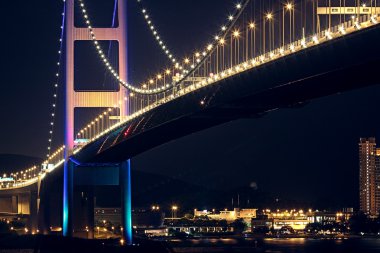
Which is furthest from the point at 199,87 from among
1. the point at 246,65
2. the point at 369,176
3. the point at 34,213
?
the point at 369,176

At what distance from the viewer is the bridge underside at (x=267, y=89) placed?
25562 millimetres

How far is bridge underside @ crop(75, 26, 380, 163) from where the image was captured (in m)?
25.6

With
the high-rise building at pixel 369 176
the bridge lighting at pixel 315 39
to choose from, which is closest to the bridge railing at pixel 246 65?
the bridge lighting at pixel 315 39

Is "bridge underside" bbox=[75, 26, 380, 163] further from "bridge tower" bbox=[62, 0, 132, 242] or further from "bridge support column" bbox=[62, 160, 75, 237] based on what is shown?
"bridge support column" bbox=[62, 160, 75, 237]

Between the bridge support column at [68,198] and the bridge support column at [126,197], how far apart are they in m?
2.97

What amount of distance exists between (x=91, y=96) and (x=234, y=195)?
74.7m

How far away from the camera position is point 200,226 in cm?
8862

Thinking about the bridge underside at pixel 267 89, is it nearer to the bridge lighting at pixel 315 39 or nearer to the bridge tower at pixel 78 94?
the bridge lighting at pixel 315 39

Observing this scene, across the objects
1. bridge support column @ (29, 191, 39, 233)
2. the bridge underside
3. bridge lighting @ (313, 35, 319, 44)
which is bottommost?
bridge support column @ (29, 191, 39, 233)

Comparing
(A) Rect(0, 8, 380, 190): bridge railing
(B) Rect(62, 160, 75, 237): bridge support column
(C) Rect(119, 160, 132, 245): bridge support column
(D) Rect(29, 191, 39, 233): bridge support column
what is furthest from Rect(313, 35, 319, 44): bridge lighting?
(D) Rect(29, 191, 39, 233): bridge support column

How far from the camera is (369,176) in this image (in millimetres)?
117812

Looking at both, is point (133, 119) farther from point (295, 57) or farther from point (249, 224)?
point (249, 224)

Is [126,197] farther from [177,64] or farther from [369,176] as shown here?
[369,176]

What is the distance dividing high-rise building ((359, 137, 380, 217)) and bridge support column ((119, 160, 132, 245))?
228 ft
